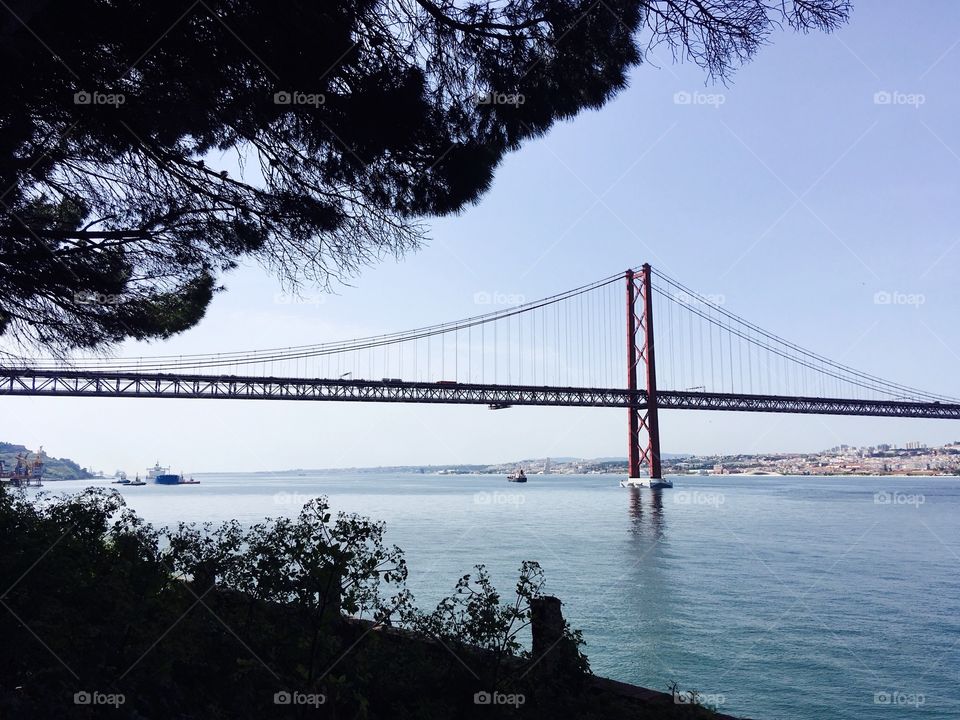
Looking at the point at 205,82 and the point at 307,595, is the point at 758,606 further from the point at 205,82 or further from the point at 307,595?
the point at 205,82

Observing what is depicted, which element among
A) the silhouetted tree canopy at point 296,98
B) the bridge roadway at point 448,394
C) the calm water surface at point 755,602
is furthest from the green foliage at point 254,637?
the bridge roadway at point 448,394

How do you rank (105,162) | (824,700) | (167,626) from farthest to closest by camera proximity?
(824,700)
(105,162)
(167,626)

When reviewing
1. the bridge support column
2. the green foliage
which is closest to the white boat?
the bridge support column

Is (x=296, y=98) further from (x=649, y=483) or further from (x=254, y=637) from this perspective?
(x=649, y=483)

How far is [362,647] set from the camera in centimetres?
464

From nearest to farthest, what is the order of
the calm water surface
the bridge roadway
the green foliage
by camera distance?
the green foliage, the calm water surface, the bridge roadway

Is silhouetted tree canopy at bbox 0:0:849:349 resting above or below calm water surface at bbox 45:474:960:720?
above

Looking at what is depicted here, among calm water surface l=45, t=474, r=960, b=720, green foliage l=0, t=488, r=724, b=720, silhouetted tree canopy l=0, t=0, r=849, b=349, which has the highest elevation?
silhouetted tree canopy l=0, t=0, r=849, b=349

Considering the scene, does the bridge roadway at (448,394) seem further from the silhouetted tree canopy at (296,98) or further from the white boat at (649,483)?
the silhouetted tree canopy at (296,98)

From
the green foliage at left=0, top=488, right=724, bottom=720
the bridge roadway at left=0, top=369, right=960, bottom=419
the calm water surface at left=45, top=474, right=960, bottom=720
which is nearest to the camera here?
the green foliage at left=0, top=488, right=724, bottom=720

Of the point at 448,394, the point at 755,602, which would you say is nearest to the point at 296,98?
the point at 755,602

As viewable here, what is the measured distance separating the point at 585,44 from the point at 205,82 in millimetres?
2702

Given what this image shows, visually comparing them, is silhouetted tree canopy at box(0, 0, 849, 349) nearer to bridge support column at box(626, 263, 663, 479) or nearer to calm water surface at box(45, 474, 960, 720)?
calm water surface at box(45, 474, 960, 720)

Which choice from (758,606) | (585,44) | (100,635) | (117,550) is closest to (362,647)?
(100,635)
